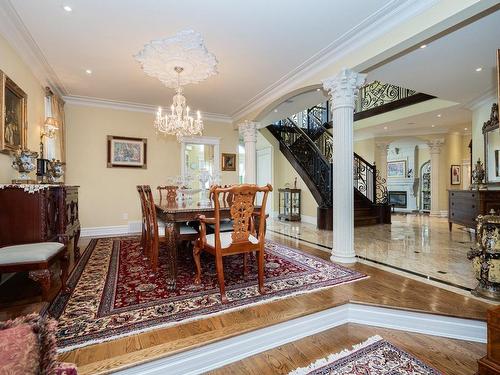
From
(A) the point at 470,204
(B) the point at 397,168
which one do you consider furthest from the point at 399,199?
(A) the point at 470,204

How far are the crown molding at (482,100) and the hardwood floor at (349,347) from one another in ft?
16.6

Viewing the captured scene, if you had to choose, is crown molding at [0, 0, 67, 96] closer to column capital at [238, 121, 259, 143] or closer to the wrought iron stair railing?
column capital at [238, 121, 259, 143]

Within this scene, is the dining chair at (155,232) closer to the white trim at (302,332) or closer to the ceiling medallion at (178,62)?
the ceiling medallion at (178,62)

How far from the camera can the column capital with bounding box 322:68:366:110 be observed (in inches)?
127

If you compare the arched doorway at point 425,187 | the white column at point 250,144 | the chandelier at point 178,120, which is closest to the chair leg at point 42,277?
the chandelier at point 178,120

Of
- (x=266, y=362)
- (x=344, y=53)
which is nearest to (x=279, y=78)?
(x=344, y=53)

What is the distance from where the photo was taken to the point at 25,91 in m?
3.40

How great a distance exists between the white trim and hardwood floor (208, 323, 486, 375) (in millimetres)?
46

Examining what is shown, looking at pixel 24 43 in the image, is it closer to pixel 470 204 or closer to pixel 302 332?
pixel 302 332

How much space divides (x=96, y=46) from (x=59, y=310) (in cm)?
308

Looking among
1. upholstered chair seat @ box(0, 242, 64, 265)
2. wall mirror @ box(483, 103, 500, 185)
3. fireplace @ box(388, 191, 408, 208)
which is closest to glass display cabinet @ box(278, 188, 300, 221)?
wall mirror @ box(483, 103, 500, 185)

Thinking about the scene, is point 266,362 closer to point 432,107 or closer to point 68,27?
point 68,27

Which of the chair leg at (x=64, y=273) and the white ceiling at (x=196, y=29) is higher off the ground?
the white ceiling at (x=196, y=29)

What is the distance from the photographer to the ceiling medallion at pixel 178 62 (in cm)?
261
